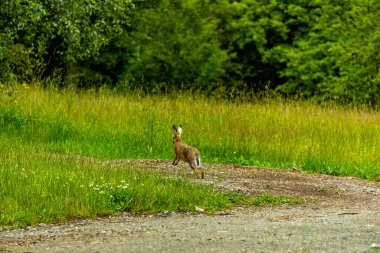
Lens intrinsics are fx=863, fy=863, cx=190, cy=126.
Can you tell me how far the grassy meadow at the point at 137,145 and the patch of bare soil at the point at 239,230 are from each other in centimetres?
55

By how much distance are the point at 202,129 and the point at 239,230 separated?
9.67 meters

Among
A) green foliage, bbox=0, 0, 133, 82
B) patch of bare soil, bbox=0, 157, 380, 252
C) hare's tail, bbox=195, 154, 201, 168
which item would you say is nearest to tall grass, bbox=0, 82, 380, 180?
green foliage, bbox=0, 0, 133, 82

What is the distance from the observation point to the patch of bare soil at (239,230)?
8.50 metres

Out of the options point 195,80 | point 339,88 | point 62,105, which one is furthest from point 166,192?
point 195,80

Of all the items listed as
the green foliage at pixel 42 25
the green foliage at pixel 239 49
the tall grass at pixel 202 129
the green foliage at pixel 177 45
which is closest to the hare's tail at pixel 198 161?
the tall grass at pixel 202 129

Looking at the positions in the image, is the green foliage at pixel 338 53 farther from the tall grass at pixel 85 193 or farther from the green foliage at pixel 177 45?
the tall grass at pixel 85 193

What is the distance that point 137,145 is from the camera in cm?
1814

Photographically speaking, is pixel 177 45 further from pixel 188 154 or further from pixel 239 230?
pixel 239 230

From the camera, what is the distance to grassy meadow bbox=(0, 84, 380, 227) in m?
11.1

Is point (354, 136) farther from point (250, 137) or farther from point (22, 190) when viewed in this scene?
point (22, 190)

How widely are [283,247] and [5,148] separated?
797cm

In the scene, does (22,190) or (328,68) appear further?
(328,68)

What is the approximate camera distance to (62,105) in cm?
2094

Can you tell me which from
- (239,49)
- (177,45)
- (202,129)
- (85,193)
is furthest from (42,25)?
(239,49)
